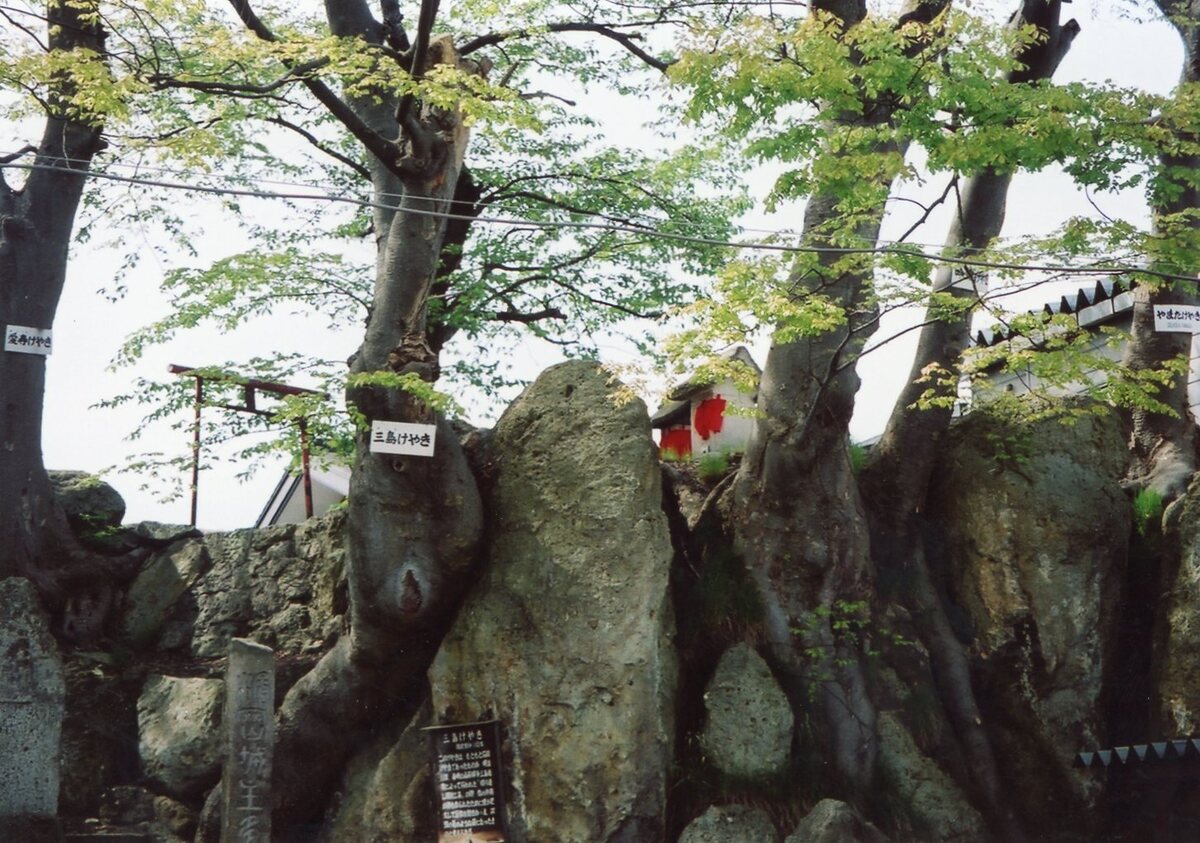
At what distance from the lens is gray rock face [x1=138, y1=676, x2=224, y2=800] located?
42.8 ft

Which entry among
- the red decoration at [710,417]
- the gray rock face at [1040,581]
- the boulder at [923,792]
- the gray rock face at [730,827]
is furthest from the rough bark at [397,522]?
the red decoration at [710,417]

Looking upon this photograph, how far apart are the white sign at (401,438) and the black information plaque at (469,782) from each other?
2.62 metres

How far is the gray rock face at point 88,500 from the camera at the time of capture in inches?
587

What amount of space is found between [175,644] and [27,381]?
11.0ft

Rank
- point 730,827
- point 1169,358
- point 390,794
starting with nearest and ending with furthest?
point 730,827, point 390,794, point 1169,358

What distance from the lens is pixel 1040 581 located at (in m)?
12.9

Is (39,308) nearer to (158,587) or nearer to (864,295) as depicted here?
(158,587)

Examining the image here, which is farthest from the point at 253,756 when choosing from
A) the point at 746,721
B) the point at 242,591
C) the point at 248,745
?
the point at 746,721

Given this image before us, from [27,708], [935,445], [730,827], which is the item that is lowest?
[730,827]

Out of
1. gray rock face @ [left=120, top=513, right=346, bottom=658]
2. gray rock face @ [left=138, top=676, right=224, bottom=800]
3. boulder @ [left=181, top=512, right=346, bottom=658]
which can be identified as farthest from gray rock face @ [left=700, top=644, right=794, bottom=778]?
gray rock face @ [left=138, top=676, right=224, bottom=800]

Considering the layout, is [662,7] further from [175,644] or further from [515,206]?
[175,644]

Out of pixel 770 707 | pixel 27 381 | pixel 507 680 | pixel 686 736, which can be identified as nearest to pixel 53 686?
pixel 27 381

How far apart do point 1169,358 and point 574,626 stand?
7059 mm

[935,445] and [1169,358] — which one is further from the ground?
[1169,358]
